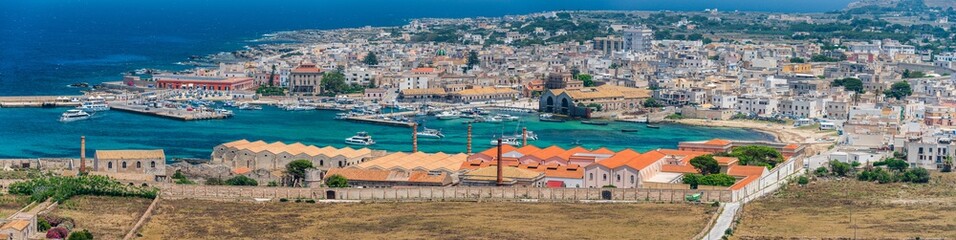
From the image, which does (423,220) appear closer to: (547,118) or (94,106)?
(547,118)

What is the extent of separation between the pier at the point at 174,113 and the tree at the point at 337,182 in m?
18.4

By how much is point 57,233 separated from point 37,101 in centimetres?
3046

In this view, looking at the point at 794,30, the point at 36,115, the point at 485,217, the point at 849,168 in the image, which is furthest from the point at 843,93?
the point at 794,30

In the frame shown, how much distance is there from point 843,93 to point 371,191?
27.9 meters

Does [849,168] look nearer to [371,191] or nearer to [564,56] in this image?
[371,191]

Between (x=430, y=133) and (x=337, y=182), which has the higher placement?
(x=430, y=133)

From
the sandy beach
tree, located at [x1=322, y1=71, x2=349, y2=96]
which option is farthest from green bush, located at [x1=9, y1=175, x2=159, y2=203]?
tree, located at [x1=322, y1=71, x2=349, y2=96]

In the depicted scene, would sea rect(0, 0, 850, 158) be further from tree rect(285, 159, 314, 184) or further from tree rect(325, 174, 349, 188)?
tree rect(325, 174, 349, 188)

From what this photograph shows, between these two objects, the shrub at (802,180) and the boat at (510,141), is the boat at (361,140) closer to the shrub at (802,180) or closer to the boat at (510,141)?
the boat at (510,141)

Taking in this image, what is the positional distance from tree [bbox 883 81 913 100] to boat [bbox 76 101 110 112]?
1003 inches

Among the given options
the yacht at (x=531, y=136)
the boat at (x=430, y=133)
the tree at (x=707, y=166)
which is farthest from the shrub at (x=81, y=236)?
the yacht at (x=531, y=136)

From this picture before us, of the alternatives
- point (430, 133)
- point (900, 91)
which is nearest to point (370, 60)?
point (900, 91)

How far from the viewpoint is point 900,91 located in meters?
57.1

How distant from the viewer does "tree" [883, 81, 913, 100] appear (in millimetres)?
56812
